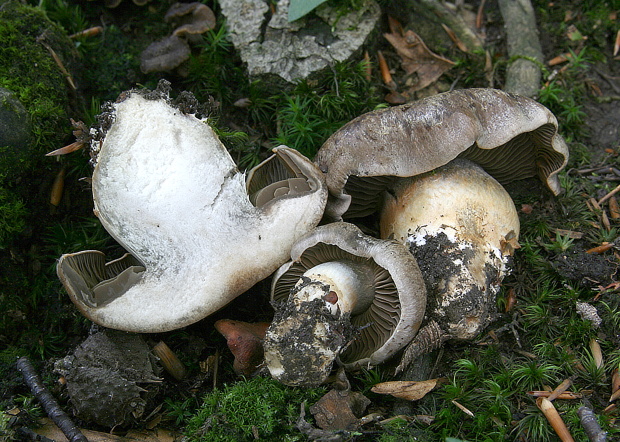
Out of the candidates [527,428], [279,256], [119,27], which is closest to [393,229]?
[279,256]

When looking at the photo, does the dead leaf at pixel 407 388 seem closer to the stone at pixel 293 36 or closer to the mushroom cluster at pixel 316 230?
the mushroom cluster at pixel 316 230

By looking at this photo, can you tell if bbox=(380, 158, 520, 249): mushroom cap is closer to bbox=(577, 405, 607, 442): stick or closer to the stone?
bbox=(577, 405, 607, 442): stick

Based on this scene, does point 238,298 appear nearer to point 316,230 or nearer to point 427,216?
point 316,230

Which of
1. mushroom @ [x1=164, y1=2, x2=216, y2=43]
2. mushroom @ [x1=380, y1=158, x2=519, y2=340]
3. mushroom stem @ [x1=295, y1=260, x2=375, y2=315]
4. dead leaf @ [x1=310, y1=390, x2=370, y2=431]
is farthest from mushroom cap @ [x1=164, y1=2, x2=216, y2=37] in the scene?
dead leaf @ [x1=310, y1=390, x2=370, y2=431]

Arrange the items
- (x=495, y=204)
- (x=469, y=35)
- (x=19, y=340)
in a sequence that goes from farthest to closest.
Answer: (x=469, y=35) → (x=19, y=340) → (x=495, y=204)

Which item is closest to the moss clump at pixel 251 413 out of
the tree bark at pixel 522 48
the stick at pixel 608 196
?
the stick at pixel 608 196

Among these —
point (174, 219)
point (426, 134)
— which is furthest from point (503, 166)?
point (174, 219)

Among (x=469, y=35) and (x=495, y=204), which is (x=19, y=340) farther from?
(x=469, y=35)
